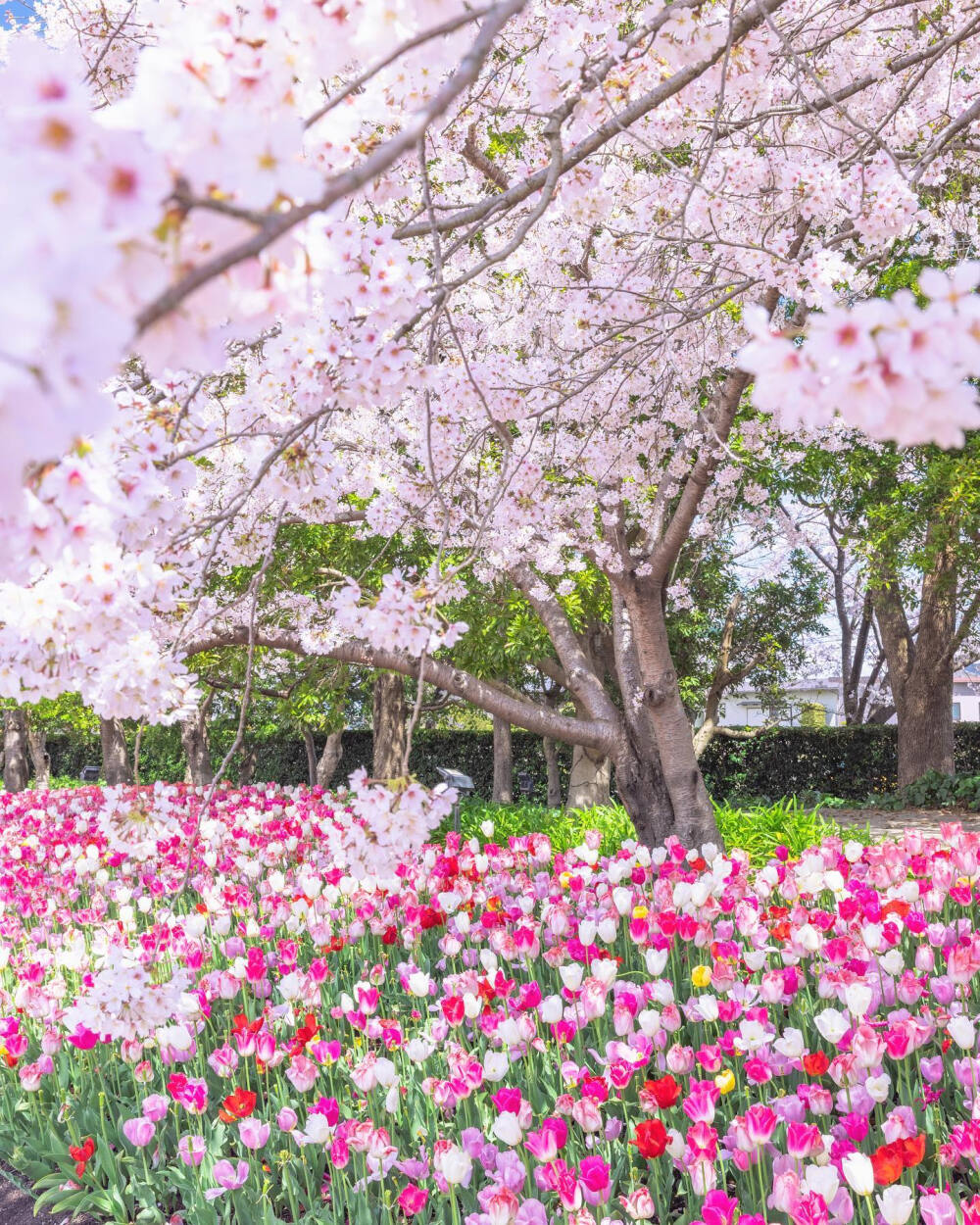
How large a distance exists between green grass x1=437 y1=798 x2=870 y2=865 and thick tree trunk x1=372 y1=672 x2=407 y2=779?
5.07ft

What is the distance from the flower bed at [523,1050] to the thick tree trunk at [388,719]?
4.70 metres

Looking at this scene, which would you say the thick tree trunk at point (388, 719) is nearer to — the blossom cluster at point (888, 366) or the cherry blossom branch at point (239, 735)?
the cherry blossom branch at point (239, 735)

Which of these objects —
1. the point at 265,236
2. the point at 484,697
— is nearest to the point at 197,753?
the point at 484,697

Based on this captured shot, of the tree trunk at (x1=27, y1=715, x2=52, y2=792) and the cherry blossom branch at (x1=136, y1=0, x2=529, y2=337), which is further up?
the cherry blossom branch at (x1=136, y1=0, x2=529, y2=337)

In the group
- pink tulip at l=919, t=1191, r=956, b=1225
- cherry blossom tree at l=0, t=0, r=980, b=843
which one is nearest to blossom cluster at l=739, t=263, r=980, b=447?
cherry blossom tree at l=0, t=0, r=980, b=843

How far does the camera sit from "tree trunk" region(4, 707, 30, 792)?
13492 mm

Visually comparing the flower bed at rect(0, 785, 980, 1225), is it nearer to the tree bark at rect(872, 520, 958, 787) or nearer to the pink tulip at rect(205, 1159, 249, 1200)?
the pink tulip at rect(205, 1159, 249, 1200)

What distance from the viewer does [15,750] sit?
1368 cm

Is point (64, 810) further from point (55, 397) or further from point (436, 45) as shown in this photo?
point (55, 397)

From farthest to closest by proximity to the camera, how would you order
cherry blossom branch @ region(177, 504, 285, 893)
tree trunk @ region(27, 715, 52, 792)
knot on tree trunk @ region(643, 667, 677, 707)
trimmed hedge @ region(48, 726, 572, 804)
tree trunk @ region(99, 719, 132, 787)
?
tree trunk @ region(27, 715, 52, 792) < trimmed hedge @ region(48, 726, 572, 804) < tree trunk @ region(99, 719, 132, 787) < knot on tree trunk @ region(643, 667, 677, 707) < cherry blossom branch @ region(177, 504, 285, 893)

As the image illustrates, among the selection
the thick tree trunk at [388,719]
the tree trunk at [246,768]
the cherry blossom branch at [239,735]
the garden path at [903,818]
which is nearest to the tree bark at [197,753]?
the tree trunk at [246,768]

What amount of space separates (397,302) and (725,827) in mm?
4875

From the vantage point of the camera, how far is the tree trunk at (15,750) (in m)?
13.5

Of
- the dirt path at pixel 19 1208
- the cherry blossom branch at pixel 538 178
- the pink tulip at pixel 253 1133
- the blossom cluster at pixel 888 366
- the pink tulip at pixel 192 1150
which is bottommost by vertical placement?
the dirt path at pixel 19 1208
